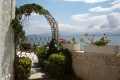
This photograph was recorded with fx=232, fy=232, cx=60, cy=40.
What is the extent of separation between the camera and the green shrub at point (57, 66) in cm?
920

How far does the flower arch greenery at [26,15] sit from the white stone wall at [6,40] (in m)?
0.19

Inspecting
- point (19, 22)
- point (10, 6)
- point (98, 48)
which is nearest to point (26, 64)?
point (19, 22)

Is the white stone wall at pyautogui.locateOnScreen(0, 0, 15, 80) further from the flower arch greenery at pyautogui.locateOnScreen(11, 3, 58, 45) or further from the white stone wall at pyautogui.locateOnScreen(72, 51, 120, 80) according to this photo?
the white stone wall at pyautogui.locateOnScreen(72, 51, 120, 80)

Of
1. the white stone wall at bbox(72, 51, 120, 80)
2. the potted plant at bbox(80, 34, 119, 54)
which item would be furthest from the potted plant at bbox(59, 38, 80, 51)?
the potted plant at bbox(80, 34, 119, 54)

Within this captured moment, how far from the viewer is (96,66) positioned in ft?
28.0

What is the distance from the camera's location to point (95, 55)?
8586 millimetres

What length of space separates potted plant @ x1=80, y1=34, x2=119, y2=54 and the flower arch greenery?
2141 millimetres

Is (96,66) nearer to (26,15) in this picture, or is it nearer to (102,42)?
(102,42)

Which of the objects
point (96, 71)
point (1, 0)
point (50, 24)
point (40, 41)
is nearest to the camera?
point (1, 0)

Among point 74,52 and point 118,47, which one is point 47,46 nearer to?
point 74,52

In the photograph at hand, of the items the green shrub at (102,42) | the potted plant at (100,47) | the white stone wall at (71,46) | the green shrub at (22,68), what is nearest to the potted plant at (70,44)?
the white stone wall at (71,46)

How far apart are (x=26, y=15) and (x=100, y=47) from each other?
320 centimetres

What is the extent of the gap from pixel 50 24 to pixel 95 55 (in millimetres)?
3054

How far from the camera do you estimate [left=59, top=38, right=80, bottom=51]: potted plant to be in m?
9.66
